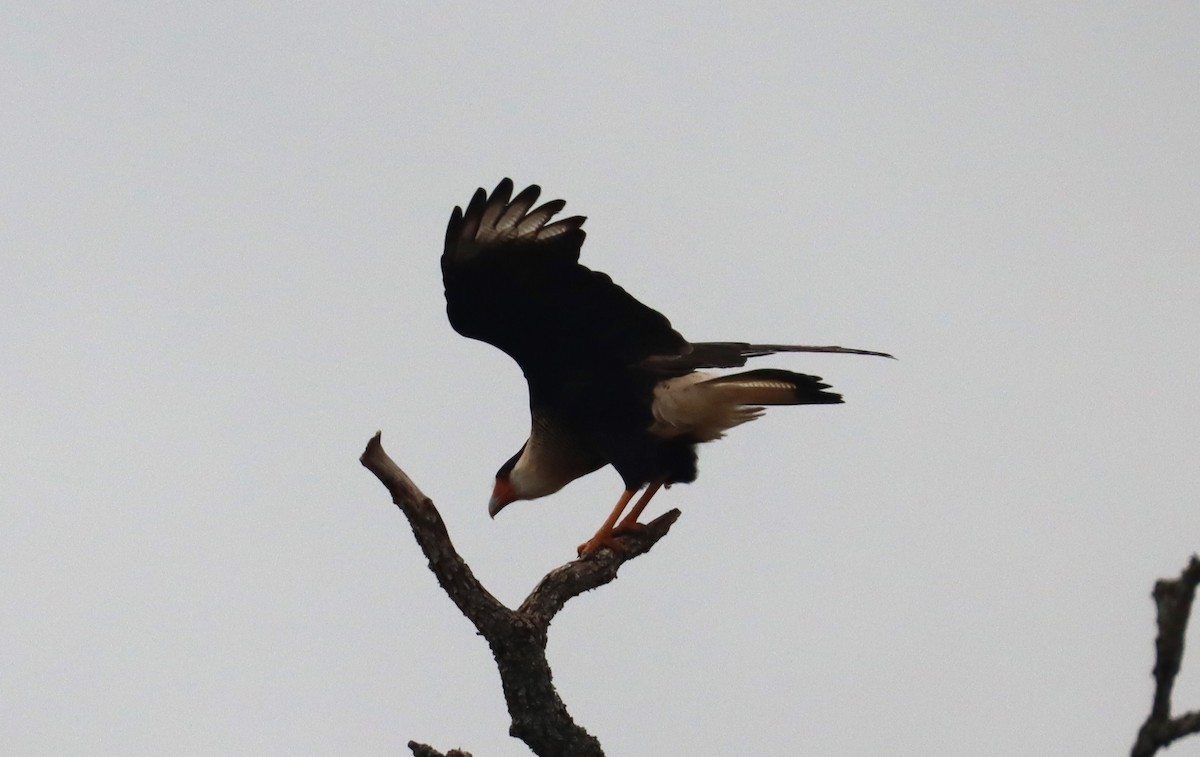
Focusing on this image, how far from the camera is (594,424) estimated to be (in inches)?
251

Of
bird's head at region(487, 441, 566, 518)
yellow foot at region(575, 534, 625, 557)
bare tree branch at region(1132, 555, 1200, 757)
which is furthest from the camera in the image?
bird's head at region(487, 441, 566, 518)

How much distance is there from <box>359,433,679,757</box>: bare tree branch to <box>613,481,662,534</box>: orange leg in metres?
0.60

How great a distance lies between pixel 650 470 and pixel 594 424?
0.34 metres

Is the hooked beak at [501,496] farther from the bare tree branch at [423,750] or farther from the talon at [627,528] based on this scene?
the bare tree branch at [423,750]

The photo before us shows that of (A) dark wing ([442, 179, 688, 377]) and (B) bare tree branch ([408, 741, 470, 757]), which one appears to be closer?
(B) bare tree branch ([408, 741, 470, 757])

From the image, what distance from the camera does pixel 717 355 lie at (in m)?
6.27

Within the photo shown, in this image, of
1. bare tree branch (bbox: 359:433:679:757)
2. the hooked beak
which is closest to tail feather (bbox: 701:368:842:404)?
bare tree branch (bbox: 359:433:679:757)

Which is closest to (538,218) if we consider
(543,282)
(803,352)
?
(543,282)

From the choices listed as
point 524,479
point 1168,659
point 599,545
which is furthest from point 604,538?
point 1168,659

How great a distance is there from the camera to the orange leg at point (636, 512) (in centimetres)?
623

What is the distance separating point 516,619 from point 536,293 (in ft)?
5.65

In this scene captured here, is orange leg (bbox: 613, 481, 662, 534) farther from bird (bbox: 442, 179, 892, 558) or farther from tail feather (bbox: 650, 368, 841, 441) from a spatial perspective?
tail feather (bbox: 650, 368, 841, 441)

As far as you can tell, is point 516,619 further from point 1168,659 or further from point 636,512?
point 1168,659

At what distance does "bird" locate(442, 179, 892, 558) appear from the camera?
20.0ft
